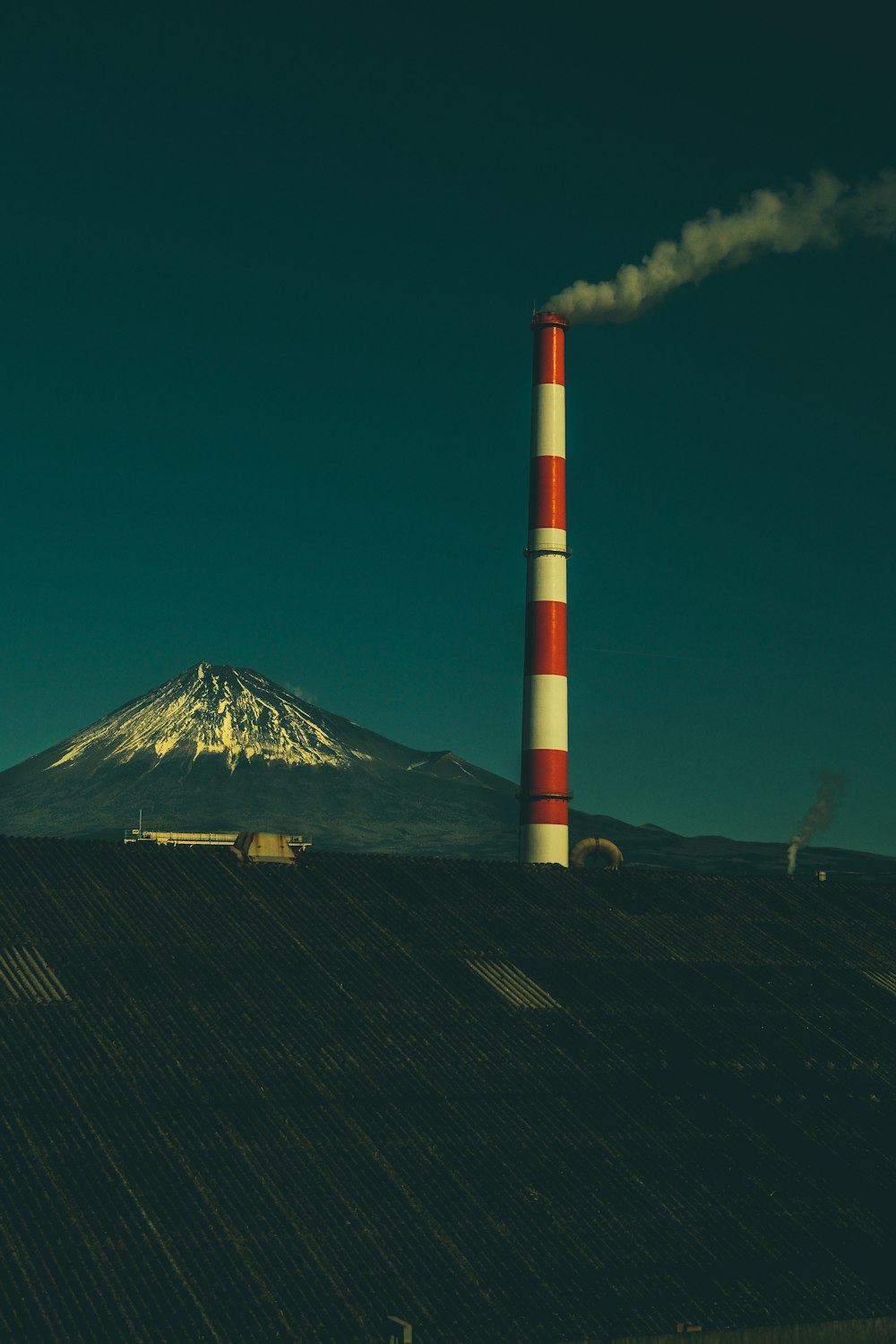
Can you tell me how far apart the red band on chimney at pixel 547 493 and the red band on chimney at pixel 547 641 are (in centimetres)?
294

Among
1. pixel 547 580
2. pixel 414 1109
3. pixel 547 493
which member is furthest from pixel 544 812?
pixel 414 1109

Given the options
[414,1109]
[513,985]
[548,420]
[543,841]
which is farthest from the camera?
[548,420]

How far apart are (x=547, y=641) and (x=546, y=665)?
2.77ft

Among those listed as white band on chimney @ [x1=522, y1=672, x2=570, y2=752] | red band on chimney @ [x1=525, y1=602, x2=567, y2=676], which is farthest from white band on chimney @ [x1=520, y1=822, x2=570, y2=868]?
red band on chimney @ [x1=525, y1=602, x2=567, y2=676]

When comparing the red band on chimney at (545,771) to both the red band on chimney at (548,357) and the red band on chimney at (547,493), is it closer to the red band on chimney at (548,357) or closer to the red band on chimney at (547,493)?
the red band on chimney at (547,493)

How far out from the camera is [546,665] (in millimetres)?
53750

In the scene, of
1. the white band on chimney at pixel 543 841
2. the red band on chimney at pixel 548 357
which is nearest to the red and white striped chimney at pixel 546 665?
the white band on chimney at pixel 543 841

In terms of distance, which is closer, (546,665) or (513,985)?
(513,985)

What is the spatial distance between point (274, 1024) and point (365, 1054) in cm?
200

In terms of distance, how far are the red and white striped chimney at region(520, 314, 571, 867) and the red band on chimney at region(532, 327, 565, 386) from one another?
175cm

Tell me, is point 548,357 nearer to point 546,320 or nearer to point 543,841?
point 546,320

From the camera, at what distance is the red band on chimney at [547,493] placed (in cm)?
5419

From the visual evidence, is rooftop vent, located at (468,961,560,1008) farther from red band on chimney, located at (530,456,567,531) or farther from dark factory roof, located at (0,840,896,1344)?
red band on chimney, located at (530,456,567,531)

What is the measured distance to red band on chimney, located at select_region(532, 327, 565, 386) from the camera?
183 feet
